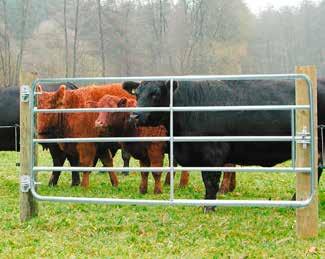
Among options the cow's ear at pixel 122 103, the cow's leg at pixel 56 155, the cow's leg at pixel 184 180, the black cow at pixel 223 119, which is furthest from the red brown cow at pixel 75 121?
the black cow at pixel 223 119

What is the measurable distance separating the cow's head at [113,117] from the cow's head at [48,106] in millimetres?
728

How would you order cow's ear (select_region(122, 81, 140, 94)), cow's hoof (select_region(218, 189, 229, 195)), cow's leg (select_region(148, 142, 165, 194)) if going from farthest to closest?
cow's hoof (select_region(218, 189, 229, 195))
cow's leg (select_region(148, 142, 165, 194))
cow's ear (select_region(122, 81, 140, 94))

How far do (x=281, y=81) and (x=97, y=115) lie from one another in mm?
3406

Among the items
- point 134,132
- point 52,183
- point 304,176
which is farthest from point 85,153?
point 304,176

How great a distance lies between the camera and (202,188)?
9.79 m

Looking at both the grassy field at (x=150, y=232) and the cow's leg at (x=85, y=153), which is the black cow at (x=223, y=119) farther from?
the cow's leg at (x=85, y=153)

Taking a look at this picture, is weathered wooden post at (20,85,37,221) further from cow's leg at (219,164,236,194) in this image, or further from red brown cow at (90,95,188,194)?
cow's leg at (219,164,236,194)

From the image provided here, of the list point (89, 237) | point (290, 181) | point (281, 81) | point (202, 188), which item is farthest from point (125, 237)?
point (290, 181)

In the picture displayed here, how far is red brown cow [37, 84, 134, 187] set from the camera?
9750mm

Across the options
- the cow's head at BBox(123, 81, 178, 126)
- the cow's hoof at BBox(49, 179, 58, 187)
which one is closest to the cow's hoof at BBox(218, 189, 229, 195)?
the cow's head at BBox(123, 81, 178, 126)

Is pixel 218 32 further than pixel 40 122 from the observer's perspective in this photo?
Yes

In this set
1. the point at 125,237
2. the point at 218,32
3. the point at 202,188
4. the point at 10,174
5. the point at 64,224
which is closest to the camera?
the point at 125,237

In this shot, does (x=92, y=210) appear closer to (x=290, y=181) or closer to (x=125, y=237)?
(x=125, y=237)

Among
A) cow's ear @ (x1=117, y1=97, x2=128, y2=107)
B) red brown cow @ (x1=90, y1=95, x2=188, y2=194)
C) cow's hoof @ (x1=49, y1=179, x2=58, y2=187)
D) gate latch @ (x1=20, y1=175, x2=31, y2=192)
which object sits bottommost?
cow's hoof @ (x1=49, y1=179, x2=58, y2=187)
